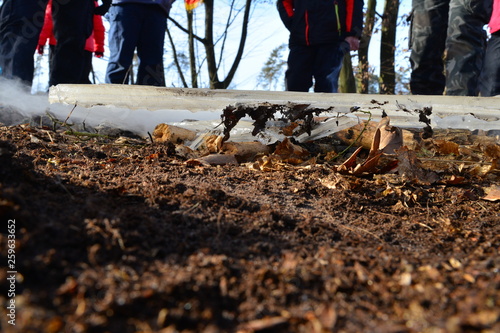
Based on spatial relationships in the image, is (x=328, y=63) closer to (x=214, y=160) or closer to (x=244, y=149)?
(x=244, y=149)

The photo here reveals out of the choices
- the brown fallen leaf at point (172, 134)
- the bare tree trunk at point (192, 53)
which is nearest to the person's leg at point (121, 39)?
the brown fallen leaf at point (172, 134)

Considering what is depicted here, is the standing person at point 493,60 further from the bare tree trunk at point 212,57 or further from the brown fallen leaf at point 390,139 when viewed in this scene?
the bare tree trunk at point 212,57

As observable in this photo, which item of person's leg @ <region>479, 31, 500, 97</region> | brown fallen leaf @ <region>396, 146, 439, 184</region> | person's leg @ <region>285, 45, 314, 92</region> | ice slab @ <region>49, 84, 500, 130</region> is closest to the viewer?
brown fallen leaf @ <region>396, 146, 439, 184</region>

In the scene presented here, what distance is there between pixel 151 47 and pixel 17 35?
1.13 metres

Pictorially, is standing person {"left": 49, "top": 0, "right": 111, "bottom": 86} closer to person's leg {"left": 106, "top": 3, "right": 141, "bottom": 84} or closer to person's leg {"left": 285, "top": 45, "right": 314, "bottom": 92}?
person's leg {"left": 106, "top": 3, "right": 141, "bottom": 84}

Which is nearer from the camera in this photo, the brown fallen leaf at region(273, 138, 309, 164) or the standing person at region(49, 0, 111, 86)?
the brown fallen leaf at region(273, 138, 309, 164)

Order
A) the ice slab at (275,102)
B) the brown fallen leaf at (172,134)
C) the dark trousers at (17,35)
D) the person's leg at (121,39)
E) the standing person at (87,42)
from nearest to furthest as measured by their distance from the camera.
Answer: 1. the ice slab at (275,102)
2. the brown fallen leaf at (172,134)
3. the dark trousers at (17,35)
4. the person's leg at (121,39)
5. the standing person at (87,42)

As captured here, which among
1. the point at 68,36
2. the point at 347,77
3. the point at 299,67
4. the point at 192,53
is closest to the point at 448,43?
the point at 299,67

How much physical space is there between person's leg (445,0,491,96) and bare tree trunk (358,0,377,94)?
650cm

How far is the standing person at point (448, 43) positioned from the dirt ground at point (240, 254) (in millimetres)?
2231

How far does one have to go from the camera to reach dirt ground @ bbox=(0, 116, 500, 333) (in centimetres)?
68

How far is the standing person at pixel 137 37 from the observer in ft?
11.8

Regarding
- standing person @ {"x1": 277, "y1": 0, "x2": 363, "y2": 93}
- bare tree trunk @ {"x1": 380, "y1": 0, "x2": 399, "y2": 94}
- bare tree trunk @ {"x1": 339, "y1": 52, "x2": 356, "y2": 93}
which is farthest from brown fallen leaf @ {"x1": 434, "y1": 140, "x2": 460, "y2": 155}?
bare tree trunk @ {"x1": 339, "y1": 52, "x2": 356, "y2": 93}

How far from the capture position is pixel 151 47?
3.86 metres
